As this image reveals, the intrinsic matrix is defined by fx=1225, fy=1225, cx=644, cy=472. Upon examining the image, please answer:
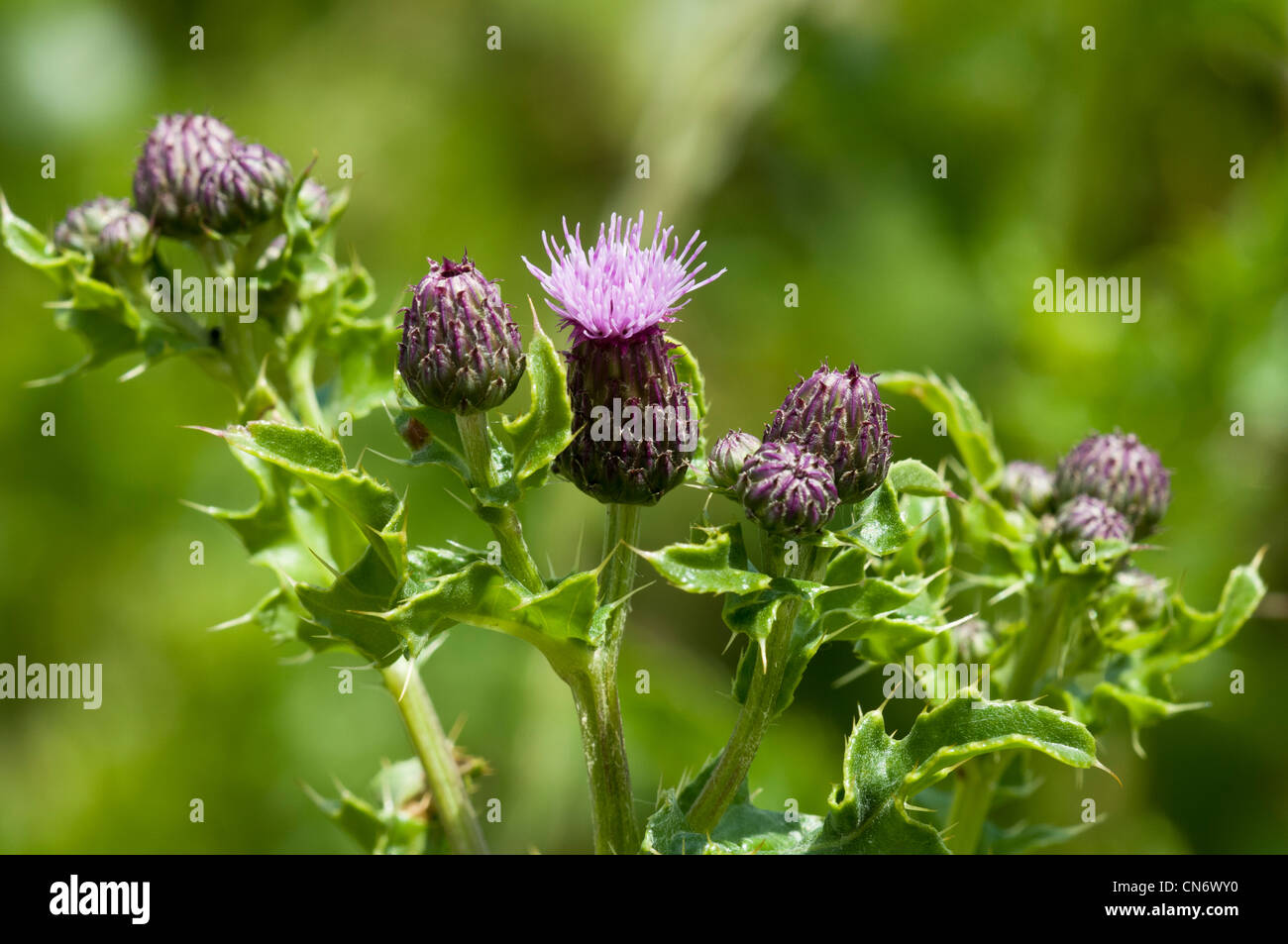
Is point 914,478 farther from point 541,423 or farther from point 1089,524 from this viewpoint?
point 541,423

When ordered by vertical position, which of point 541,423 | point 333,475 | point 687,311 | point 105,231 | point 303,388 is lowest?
point 333,475

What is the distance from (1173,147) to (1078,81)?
64 cm

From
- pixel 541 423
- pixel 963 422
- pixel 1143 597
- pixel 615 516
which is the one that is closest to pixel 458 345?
pixel 541 423

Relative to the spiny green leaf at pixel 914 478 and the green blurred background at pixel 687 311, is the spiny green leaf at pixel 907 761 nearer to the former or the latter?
the spiny green leaf at pixel 914 478

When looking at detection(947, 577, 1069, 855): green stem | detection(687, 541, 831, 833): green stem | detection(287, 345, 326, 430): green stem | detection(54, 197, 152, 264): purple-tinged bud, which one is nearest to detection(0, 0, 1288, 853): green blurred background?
detection(947, 577, 1069, 855): green stem

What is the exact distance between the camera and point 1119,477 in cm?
350

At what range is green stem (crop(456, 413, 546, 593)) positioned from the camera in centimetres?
259

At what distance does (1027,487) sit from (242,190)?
Result: 2.40 m

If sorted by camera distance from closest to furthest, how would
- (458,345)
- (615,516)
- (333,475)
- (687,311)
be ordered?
1. (333,475)
2. (458,345)
3. (615,516)
4. (687,311)

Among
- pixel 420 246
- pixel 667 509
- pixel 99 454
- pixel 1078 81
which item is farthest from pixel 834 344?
pixel 99 454

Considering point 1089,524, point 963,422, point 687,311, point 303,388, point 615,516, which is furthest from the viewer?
point 687,311

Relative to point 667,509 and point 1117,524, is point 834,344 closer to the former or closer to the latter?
point 667,509

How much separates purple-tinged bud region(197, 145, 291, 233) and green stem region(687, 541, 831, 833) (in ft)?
5.99

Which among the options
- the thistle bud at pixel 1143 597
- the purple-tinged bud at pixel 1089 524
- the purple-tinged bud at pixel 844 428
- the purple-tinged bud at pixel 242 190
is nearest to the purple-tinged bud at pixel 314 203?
the purple-tinged bud at pixel 242 190
